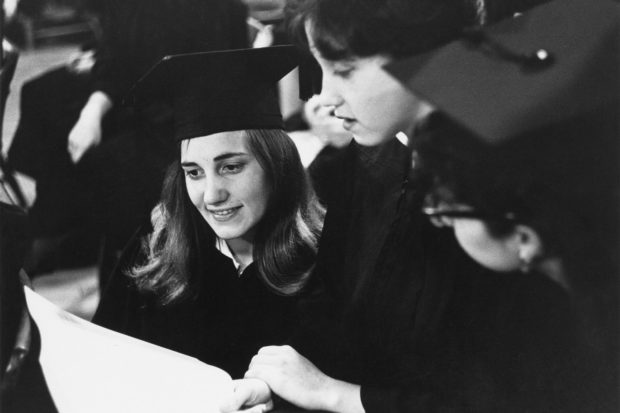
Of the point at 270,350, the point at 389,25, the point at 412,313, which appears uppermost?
the point at 389,25

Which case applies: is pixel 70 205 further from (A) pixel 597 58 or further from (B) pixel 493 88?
(A) pixel 597 58

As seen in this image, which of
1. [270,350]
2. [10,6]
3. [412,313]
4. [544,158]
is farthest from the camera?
[10,6]

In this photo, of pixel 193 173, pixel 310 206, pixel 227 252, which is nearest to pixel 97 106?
pixel 193 173

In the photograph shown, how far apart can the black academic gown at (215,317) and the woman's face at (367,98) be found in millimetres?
610

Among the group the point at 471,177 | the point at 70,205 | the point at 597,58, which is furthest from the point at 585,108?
the point at 70,205

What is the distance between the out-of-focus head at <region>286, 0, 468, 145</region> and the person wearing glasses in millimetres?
59

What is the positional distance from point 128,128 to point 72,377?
0.91m

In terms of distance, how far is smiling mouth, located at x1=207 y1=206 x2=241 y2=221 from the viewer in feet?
8.06

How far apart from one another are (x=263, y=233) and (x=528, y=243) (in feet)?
2.85

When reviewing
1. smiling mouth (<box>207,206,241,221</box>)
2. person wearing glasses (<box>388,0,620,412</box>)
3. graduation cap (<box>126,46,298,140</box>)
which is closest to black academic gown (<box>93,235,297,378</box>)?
smiling mouth (<box>207,206,241,221</box>)

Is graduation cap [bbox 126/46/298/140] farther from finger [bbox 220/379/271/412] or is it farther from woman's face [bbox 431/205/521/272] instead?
finger [bbox 220/379/271/412]

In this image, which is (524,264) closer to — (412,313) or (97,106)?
(412,313)

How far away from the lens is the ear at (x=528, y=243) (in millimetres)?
2164

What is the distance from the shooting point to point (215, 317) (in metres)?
2.50
